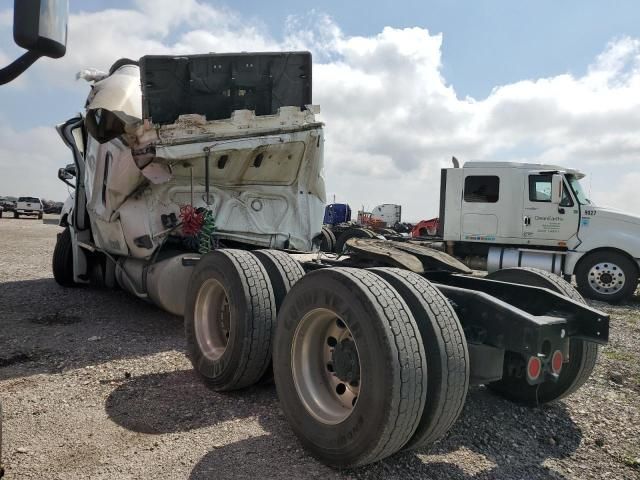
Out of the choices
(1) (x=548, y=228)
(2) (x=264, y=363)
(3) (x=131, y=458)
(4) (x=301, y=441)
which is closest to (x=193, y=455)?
(3) (x=131, y=458)

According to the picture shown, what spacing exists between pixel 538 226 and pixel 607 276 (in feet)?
5.51

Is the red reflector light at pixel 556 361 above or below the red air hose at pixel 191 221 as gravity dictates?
below

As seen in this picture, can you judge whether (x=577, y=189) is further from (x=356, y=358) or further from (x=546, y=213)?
(x=356, y=358)

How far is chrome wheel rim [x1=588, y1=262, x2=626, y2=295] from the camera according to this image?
10258mm

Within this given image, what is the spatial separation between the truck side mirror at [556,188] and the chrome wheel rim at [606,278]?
1.56 meters

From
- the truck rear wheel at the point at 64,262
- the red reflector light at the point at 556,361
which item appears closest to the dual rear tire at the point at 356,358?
the red reflector light at the point at 556,361

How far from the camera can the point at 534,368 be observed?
2.73 metres

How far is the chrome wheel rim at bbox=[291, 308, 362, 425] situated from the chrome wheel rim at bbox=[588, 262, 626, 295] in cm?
921

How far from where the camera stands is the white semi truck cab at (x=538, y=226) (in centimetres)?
1040

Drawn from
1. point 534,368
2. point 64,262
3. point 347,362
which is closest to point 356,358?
point 347,362

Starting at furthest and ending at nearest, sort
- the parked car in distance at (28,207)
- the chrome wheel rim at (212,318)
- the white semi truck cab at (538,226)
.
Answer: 1. the parked car in distance at (28,207)
2. the white semi truck cab at (538,226)
3. the chrome wheel rim at (212,318)

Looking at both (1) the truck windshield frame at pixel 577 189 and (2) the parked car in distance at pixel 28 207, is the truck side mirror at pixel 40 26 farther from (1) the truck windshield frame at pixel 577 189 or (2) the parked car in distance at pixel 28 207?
(2) the parked car in distance at pixel 28 207

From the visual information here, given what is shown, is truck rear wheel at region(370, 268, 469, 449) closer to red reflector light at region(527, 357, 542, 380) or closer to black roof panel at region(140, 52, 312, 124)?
red reflector light at region(527, 357, 542, 380)

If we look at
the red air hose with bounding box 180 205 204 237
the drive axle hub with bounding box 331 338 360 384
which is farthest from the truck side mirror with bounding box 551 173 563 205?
the drive axle hub with bounding box 331 338 360 384
